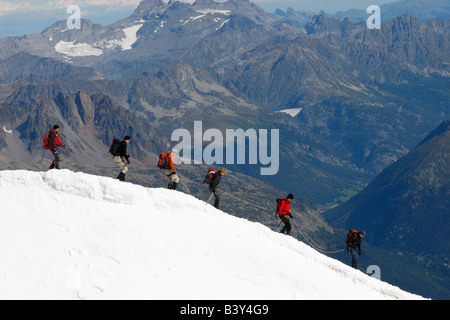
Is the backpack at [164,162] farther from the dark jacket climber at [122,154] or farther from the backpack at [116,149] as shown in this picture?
the backpack at [116,149]

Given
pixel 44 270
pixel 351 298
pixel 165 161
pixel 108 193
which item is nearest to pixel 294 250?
pixel 351 298

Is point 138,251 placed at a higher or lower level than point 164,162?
lower

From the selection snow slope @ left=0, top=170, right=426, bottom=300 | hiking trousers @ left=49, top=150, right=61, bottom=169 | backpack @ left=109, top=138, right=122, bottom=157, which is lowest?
snow slope @ left=0, top=170, right=426, bottom=300

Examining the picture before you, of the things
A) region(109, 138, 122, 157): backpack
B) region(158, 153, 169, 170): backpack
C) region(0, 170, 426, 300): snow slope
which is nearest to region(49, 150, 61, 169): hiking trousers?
region(0, 170, 426, 300): snow slope

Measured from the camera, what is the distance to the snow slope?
30.5 metres

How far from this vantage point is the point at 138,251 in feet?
111

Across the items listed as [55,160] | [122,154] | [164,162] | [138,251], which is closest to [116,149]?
[122,154]

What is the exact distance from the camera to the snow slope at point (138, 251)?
30.5 metres

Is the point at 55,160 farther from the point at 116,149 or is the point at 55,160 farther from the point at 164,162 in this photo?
the point at 164,162

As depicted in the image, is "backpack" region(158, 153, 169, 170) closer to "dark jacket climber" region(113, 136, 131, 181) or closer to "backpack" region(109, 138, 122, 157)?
"dark jacket climber" region(113, 136, 131, 181)

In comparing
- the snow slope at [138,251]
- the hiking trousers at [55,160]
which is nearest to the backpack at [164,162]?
the snow slope at [138,251]

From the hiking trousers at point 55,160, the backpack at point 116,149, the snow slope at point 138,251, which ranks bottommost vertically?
the snow slope at point 138,251

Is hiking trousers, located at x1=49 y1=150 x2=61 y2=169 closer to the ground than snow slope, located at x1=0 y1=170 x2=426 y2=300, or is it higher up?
higher up
